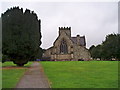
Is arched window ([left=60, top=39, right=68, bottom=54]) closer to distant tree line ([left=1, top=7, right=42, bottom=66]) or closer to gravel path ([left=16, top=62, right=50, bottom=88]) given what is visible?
distant tree line ([left=1, top=7, right=42, bottom=66])

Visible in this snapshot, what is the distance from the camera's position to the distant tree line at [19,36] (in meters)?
37.0

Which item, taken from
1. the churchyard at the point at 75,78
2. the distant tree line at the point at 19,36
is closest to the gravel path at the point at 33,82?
the churchyard at the point at 75,78

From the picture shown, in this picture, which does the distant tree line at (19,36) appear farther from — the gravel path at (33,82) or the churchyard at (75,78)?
the gravel path at (33,82)

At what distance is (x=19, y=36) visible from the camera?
37.8 m

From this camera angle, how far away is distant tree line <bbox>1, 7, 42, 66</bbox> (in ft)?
121

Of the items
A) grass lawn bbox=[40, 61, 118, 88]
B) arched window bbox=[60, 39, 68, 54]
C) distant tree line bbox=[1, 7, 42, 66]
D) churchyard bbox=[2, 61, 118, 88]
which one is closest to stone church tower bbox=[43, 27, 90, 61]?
arched window bbox=[60, 39, 68, 54]

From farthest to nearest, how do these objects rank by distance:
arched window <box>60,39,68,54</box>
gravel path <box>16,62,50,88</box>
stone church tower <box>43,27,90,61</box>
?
arched window <box>60,39,68,54</box> → stone church tower <box>43,27,90,61</box> → gravel path <box>16,62,50,88</box>

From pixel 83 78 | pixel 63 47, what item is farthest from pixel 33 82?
pixel 63 47

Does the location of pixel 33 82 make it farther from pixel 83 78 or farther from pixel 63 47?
pixel 63 47

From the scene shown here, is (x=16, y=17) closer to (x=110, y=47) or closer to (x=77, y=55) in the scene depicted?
(x=110, y=47)

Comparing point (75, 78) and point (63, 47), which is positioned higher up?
point (63, 47)

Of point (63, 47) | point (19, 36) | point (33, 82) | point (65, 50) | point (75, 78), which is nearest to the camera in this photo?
point (33, 82)

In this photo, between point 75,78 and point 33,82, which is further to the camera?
point 75,78

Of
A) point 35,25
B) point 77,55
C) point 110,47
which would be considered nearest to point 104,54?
point 110,47
